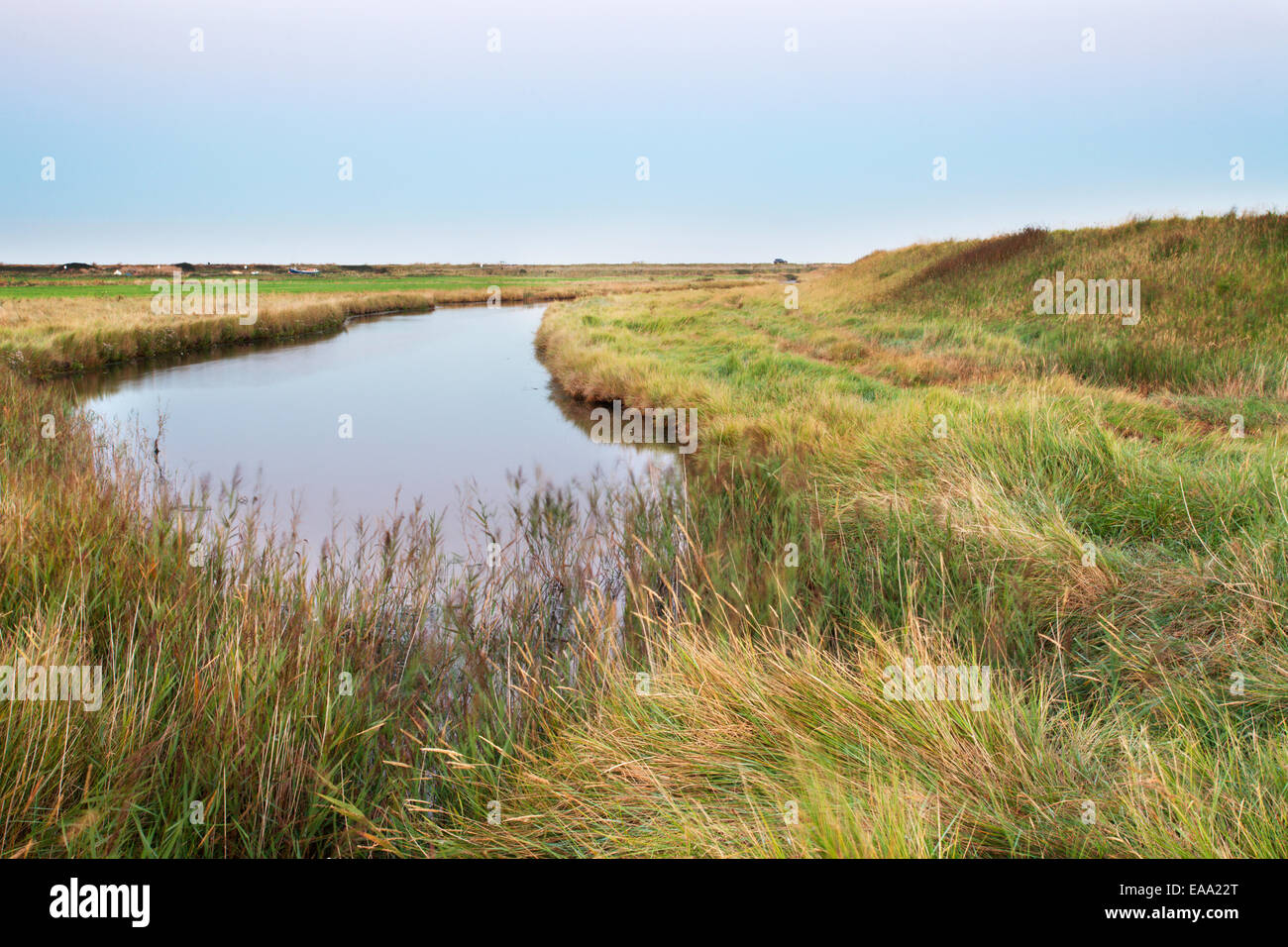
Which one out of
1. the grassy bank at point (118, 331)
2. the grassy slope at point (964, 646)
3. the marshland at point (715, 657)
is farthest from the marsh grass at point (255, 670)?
the grassy bank at point (118, 331)

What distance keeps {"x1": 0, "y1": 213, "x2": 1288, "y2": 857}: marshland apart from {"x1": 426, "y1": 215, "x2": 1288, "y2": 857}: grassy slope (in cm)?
2

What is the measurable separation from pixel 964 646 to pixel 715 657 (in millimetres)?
1395

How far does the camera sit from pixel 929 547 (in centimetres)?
452

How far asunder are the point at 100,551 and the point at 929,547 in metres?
Result: 4.88

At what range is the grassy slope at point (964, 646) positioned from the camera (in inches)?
80.8

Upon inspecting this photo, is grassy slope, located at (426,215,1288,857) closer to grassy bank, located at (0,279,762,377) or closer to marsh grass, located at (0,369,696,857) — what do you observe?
marsh grass, located at (0,369,696,857)

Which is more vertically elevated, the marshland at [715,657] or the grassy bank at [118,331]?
the grassy bank at [118,331]

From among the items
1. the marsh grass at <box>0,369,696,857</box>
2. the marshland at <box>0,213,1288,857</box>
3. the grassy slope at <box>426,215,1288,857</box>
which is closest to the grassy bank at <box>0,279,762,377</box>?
the marshland at <box>0,213,1288,857</box>

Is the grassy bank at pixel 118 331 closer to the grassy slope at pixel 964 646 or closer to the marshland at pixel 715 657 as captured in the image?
the marshland at pixel 715 657

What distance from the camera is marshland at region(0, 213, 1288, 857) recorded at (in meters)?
2.19

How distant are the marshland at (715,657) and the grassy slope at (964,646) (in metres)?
0.02

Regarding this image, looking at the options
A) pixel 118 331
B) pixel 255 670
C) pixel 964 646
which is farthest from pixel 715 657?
pixel 118 331

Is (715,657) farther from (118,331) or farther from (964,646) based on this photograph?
(118,331)

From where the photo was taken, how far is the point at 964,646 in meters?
3.47
